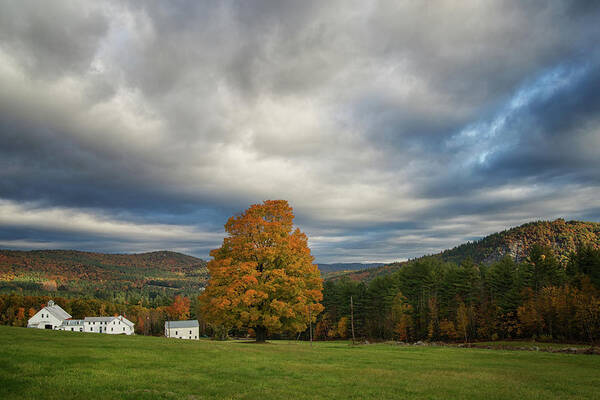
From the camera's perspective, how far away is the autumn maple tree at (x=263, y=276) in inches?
1341

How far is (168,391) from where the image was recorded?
38.2ft

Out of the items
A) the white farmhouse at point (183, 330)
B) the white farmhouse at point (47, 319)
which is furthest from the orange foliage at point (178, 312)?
the white farmhouse at point (47, 319)

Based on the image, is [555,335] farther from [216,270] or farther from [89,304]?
[89,304]

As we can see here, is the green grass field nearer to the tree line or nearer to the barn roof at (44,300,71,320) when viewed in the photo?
the tree line

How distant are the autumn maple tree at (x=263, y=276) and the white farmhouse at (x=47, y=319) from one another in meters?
99.7

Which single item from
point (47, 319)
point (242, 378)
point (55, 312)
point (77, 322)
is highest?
point (242, 378)

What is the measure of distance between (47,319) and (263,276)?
107m

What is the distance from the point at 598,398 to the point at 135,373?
18.2 metres

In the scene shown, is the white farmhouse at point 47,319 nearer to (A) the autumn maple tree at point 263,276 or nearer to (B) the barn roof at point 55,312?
(B) the barn roof at point 55,312

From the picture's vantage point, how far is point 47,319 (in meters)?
106

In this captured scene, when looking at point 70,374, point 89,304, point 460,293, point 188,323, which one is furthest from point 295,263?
point 89,304

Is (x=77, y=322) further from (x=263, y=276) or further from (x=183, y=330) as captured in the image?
(x=263, y=276)

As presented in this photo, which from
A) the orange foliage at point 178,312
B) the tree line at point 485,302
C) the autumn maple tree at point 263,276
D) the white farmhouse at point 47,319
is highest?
the autumn maple tree at point 263,276

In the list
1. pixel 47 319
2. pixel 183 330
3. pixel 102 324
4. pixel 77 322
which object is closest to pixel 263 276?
pixel 183 330
